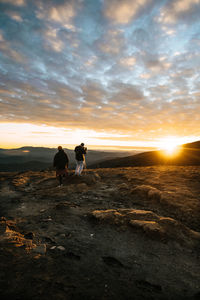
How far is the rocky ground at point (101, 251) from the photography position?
9.51ft

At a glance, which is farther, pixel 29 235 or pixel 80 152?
pixel 80 152

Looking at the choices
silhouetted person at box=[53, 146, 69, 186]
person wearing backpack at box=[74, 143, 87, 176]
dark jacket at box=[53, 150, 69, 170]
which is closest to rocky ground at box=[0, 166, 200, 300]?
silhouetted person at box=[53, 146, 69, 186]

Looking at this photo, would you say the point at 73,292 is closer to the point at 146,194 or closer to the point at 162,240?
the point at 162,240

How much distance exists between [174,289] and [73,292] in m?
2.12

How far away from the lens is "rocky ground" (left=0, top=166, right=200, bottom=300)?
2898mm

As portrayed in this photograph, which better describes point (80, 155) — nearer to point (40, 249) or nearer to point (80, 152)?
point (80, 152)

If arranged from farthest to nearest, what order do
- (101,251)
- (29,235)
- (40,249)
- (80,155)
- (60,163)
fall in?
(80,155) → (60,163) → (29,235) → (101,251) → (40,249)

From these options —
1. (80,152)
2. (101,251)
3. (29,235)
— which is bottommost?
(101,251)

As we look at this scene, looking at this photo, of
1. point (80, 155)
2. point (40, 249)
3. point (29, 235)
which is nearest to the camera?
point (40, 249)

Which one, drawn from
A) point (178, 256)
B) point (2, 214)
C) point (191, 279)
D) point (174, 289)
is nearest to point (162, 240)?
point (178, 256)

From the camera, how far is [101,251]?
14.0ft

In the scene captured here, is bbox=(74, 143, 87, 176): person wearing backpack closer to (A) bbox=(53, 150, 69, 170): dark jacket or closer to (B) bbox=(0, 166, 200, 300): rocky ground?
(A) bbox=(53, 150, 69, 170): dark jacket

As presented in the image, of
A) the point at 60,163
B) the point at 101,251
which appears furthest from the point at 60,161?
the point at 101,251

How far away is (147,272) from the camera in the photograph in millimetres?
3576
